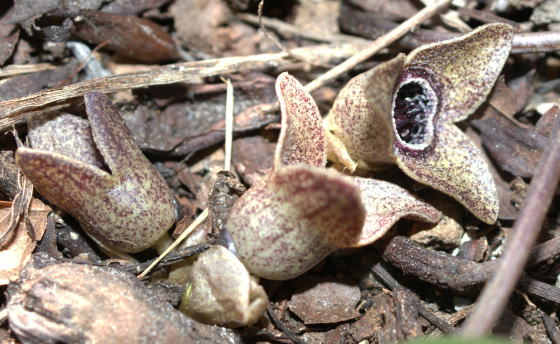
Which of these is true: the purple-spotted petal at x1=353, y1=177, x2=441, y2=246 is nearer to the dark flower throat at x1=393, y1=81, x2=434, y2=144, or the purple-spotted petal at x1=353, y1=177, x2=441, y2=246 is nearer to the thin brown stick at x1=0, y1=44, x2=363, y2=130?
the dark flower throat at x1=393, y1=81, x2=434, y2=144

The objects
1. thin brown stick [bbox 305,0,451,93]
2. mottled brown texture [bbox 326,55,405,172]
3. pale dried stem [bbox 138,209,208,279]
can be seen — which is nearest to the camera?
mottled brown texture [bbox 326,55,405,172]

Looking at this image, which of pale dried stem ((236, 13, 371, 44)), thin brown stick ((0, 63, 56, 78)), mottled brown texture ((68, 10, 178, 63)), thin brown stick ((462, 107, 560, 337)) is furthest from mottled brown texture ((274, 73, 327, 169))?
thin brown stick ((0, 63, 56, 78))

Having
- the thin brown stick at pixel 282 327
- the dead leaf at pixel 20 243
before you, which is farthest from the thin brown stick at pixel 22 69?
the thin brown stick at pixel 282 327

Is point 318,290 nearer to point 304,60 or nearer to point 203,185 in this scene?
point 203,185

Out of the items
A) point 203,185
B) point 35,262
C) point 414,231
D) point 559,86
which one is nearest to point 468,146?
point 414,231

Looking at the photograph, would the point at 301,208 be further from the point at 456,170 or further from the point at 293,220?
the point at 456,170

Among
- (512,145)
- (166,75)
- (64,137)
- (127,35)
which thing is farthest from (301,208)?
(127,35)
